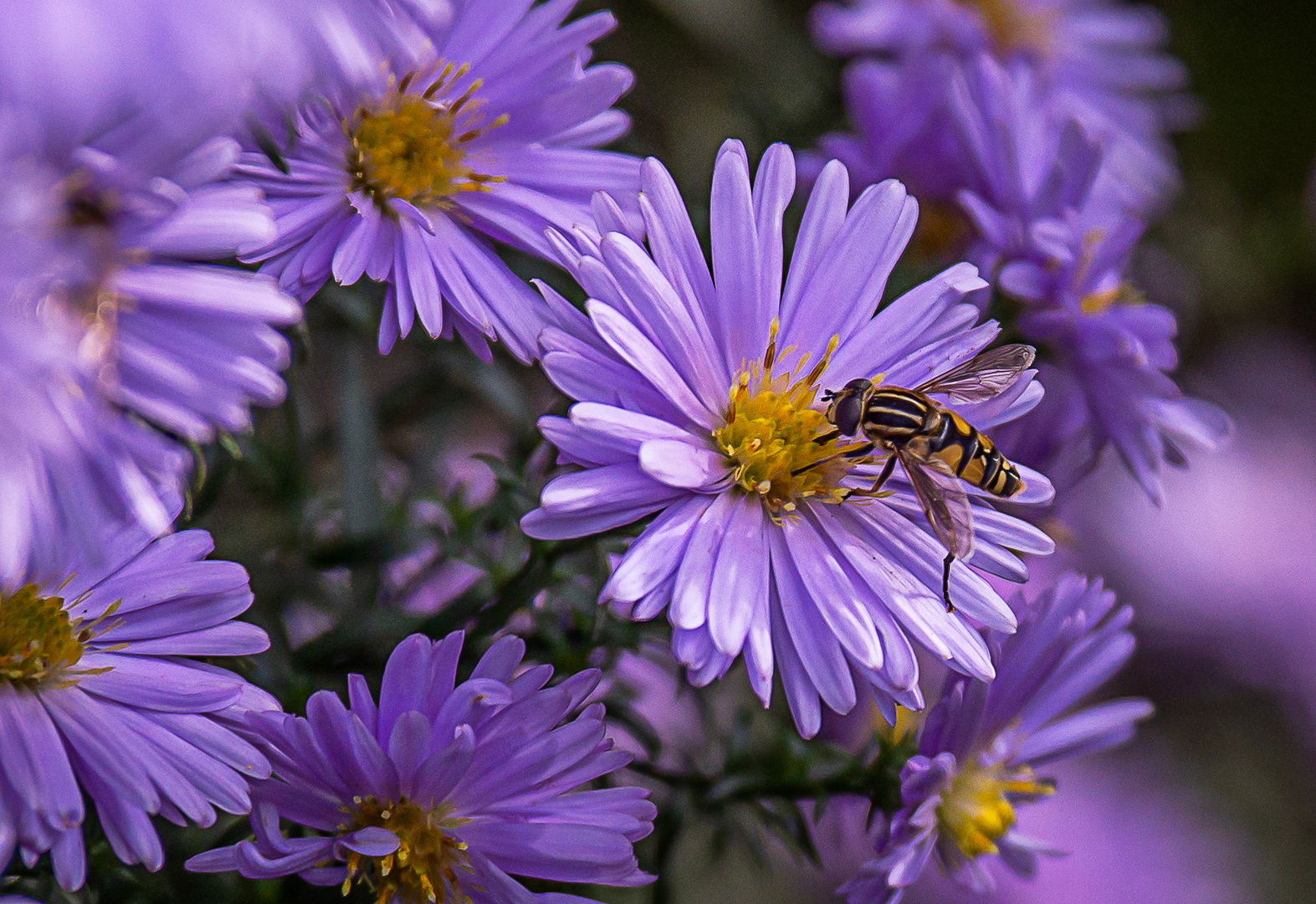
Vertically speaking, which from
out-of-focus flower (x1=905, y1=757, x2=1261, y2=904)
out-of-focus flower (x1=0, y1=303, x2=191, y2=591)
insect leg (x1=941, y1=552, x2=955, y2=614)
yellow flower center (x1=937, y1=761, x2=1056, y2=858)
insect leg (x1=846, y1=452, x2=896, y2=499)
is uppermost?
out-of-focus flower (x1=0, y1=303, x2=191, y2=591)

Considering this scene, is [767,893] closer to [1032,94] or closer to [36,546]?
[1032,94]

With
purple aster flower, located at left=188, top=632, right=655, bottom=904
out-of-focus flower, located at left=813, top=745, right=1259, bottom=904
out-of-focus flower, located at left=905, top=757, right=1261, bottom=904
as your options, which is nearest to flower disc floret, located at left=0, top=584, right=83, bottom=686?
purple aster flower, located at left=188, top=632, right=655, bottom=904

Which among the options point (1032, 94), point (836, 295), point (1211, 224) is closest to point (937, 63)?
point (1032, 94)

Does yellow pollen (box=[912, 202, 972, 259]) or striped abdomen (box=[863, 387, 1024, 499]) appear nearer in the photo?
striped abdomen (box=[863, 387, 1024, 499])

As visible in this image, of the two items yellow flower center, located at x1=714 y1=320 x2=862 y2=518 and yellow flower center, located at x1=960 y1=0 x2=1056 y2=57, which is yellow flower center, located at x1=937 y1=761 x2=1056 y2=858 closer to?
yellow flower center, located at x1=714 y1=320 x2=862 y2=518

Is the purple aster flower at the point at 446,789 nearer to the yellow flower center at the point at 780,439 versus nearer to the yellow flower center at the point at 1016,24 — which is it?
the yellow flower center at the point at 780,439

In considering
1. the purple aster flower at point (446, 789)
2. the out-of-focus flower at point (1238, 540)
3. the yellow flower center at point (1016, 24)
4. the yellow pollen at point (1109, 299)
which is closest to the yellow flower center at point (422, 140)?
the purple aster flower at point (446, 789)

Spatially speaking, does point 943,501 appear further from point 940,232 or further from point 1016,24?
point 1016,24

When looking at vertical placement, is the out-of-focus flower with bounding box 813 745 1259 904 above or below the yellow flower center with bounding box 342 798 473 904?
below
